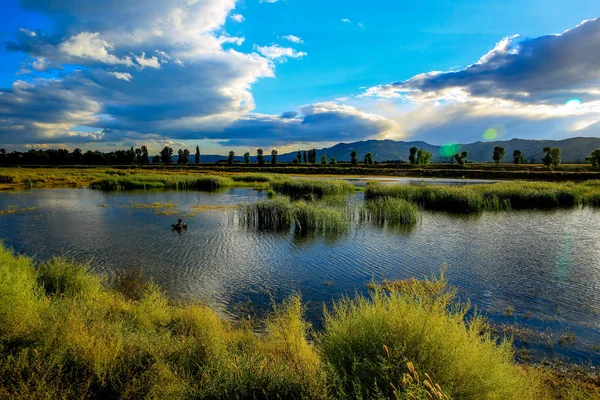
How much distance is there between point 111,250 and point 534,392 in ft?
63.9

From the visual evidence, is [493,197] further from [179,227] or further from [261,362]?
[261,362]

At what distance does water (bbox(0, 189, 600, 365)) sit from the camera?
1180cm

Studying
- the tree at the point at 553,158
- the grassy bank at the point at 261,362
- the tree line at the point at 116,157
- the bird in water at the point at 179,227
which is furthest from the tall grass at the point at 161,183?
the tree at the point at 553,158

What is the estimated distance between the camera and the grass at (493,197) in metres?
35.2

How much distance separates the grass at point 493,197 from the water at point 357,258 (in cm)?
588

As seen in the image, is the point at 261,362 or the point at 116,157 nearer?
the point at 261,362

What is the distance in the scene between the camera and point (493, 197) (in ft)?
120

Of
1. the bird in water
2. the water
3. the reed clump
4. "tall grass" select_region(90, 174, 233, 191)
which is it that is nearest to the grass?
the water

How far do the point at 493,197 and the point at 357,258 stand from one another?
87.2 feet

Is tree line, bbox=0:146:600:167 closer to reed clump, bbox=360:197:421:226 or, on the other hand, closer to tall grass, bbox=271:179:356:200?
tall grass, bbox=271:179:356:200

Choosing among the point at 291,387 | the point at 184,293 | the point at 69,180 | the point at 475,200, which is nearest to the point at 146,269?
the point at 184,293

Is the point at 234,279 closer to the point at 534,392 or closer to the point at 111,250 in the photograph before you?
the point at 111,250

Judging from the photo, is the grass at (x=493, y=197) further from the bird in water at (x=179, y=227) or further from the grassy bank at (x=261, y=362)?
the grassy bank at (x=261, y=362)

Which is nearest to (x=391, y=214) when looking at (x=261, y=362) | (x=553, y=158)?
(x=261, y=362)
